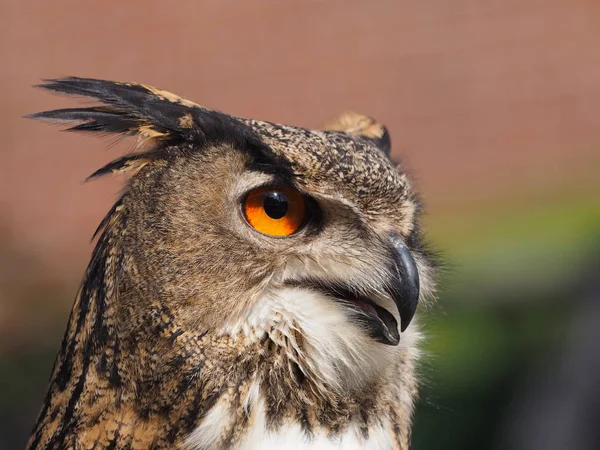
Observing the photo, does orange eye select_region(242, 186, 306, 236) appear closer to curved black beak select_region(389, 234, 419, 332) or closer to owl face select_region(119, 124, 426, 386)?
owl face select_region(119, 124, 426, 386)

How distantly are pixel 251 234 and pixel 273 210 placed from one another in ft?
0.21

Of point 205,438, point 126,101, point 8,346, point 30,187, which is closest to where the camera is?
point 205,438

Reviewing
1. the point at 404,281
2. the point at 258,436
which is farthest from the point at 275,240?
the point at 258,436

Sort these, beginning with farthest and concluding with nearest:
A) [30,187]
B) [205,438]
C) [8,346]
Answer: [30,187] < [8,346] < [205,438]

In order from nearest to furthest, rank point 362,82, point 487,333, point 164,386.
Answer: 1. point 164,386
2. point 487,333
3. point 362,82

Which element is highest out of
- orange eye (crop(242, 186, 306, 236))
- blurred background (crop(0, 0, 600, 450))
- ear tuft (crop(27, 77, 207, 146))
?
blurred background (crop(0, 0, 600, 450))

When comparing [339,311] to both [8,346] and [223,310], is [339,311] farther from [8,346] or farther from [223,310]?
[8,346]

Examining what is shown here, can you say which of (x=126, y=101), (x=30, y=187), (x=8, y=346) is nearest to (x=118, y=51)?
(x=30, y=187)

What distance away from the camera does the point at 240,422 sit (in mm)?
1561

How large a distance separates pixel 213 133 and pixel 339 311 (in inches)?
17.5

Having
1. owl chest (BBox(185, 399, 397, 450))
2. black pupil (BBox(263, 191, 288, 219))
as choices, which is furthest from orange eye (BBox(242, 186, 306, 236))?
owl chest (BBox(185, 399, 397, 450))

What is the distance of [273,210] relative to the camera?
1.60 meters

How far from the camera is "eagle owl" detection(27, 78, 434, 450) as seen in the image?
1.56 meters

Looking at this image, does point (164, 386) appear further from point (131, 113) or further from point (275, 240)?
point (131, 113)
